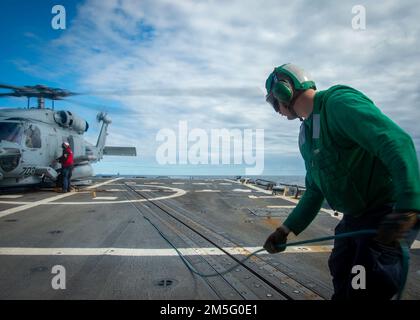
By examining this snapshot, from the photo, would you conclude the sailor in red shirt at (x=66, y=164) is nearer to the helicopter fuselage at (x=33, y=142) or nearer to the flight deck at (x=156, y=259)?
the helicopter fuselage at (x=33, y=142)

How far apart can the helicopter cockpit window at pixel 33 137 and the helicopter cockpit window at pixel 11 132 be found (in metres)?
0.38

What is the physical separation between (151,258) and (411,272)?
12.6ft

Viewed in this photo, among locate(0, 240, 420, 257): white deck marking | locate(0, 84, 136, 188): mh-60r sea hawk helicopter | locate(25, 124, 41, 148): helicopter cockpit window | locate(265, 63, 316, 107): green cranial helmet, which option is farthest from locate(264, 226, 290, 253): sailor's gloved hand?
locate(25, 124, 41, 148): helicopter cockpit window

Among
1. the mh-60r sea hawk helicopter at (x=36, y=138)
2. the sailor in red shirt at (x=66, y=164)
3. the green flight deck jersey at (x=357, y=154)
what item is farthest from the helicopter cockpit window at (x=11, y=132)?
the green flight deck jersey at (x=357, y=154)

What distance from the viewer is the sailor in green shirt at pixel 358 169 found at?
4.73 ft

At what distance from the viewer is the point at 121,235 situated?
5.91 m

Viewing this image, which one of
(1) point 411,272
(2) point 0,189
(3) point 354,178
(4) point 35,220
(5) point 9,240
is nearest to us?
(3) point 354,178

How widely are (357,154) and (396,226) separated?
0.58m

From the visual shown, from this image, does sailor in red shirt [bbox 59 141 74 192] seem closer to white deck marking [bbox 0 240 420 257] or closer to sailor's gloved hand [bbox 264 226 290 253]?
white deck marking [bbox 0 240 420 257]

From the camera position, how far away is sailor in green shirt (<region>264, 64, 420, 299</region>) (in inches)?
56.7

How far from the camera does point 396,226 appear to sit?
4.71ft
